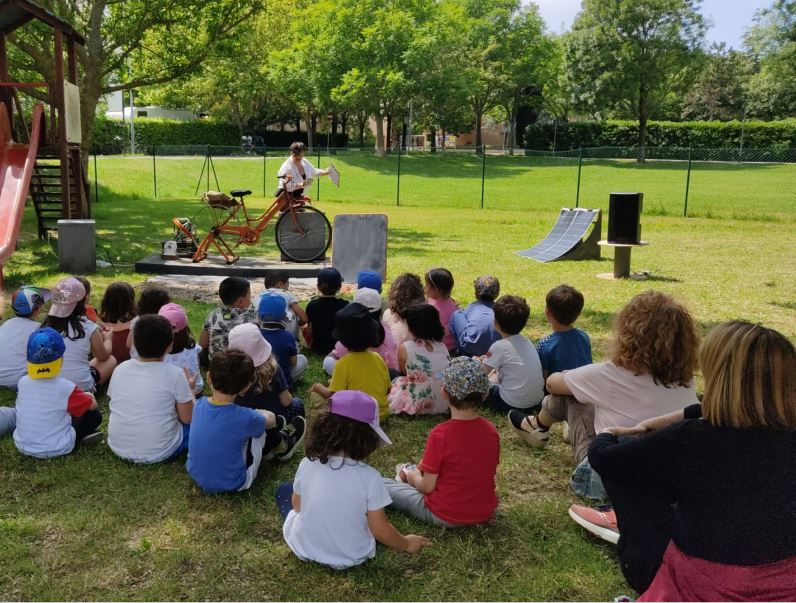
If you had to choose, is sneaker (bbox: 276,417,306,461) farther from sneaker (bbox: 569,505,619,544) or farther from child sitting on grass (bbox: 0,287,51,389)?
child sitting on grass (bbox: 0,287,51,389)

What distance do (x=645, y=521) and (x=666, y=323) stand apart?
1.15 meters

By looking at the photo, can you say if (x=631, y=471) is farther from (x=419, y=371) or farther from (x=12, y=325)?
(x=12, y=325)

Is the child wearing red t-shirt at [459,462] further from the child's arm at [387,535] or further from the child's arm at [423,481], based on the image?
the child's arm at [387,535]

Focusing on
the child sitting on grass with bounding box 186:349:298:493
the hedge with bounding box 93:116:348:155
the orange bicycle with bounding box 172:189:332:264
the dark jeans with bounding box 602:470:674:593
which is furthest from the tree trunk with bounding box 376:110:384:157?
the dark jeans with bounding box 602:470:674:593

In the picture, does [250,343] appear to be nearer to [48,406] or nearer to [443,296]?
[48,406]

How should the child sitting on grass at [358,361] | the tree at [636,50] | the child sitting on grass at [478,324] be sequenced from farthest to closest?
the tree at [636,50]
the child sitting on grass at [478,324]
the child sitting on grass at [358,361]

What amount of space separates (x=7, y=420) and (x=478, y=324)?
3.29 metres

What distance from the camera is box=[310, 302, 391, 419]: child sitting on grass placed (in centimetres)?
462

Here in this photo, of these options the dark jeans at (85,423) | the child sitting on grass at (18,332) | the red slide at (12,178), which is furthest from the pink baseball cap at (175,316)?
the red slide at (12,178)

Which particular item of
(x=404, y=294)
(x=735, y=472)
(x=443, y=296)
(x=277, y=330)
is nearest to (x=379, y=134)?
(x=443, y=296)

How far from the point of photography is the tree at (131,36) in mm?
17875

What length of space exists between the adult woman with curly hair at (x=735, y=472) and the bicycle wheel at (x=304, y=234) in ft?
29.0

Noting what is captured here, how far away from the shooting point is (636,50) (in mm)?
45750

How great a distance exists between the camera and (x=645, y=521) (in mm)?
2596
